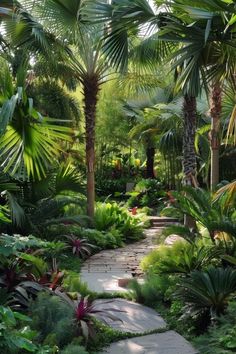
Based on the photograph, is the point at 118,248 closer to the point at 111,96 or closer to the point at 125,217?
the point at 125,217

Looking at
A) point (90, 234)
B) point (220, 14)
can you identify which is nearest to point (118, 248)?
point (90, 234)

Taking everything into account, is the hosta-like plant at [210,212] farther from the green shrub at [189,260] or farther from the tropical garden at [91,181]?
the green shrub at [189,260]

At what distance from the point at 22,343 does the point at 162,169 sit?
58.0 feet

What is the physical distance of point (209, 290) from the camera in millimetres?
5355

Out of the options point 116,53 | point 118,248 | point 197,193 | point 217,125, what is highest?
point 116,53

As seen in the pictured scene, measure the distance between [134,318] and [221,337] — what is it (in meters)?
1.49

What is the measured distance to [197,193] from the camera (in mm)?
7602

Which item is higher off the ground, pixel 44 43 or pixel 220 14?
pixel 44 43

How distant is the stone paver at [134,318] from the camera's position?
5.44 metres

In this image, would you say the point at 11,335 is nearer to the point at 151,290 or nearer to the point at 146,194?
the point at 151,290

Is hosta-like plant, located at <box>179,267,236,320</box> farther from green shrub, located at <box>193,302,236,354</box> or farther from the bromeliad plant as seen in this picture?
the bromeliad plant

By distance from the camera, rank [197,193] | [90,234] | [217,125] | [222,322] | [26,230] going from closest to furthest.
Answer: [222,322]
[197,193]
[26,230]
[90,234]
[217,125]

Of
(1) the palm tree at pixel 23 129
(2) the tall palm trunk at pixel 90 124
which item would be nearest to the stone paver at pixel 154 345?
(1) the palm tree at pixel 23 129

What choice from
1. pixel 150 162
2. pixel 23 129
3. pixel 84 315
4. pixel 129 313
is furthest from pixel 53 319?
pixel 150 162
